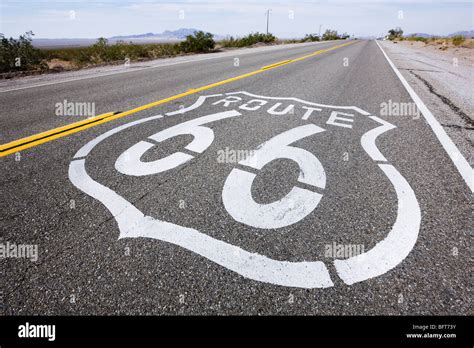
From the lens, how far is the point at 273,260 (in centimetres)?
169

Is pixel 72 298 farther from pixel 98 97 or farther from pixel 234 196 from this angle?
pixel 98 97

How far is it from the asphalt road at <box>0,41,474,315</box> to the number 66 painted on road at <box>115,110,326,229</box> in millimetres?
15

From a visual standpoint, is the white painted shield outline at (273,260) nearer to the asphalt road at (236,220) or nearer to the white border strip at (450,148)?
the asphalt road at (236,220)

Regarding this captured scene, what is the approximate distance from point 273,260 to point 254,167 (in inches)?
48.7

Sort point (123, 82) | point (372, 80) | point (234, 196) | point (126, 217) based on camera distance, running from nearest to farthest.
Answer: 1. point (126, 217)
2. point (234, 196)
3. point (123, 82)
4. point (372, 80)

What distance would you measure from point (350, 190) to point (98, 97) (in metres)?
5.43

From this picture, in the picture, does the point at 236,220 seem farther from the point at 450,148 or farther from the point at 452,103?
the point at 452,103

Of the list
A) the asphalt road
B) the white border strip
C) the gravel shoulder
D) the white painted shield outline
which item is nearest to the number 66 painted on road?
the asphalt road

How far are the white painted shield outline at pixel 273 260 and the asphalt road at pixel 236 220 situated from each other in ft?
0.03

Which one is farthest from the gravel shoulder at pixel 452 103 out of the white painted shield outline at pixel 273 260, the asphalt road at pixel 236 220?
the white painted shield outline at pixel 273 260

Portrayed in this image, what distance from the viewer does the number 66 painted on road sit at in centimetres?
209

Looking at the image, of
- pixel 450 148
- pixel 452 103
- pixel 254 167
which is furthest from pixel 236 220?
pixel 452 103
